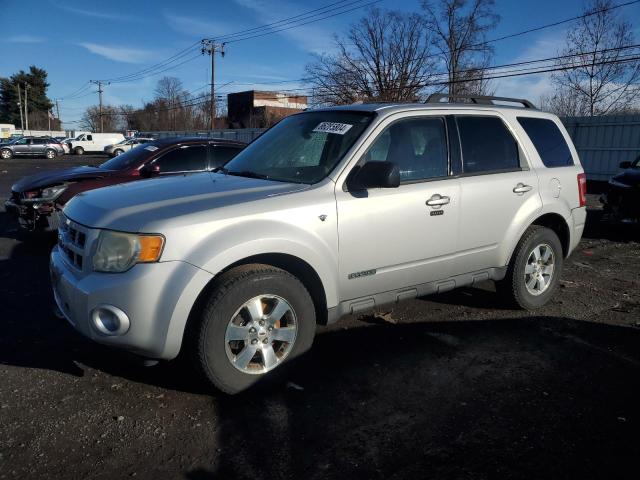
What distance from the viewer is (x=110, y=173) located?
24.8ft

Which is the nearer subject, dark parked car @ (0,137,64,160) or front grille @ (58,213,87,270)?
front grille @ (58,213,87,270)

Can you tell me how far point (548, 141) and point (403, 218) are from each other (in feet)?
7.43

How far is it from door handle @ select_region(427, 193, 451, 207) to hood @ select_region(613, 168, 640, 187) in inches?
253

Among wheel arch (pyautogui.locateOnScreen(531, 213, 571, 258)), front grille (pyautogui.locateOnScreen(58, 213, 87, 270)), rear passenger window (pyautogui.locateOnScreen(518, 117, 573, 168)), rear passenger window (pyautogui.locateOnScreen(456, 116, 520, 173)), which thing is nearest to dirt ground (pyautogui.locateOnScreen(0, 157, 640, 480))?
front grille (pyautogui.locateOnScreen(58, 213, 87, 270))

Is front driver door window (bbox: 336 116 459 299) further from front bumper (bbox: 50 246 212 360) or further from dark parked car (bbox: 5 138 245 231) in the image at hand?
dark parked car (bbox: 5 138 245 231)

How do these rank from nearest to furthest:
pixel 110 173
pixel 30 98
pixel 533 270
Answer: pixel 533 270, pixel 110 173, pixel 30 98

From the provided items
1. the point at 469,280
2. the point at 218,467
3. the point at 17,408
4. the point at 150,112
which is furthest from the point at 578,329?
the point at 150,112

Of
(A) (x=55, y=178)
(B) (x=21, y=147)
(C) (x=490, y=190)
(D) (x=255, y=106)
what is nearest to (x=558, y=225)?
(C) (x=490, y=190)

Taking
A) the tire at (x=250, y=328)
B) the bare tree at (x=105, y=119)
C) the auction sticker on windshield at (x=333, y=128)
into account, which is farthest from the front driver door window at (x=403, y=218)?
the bare tree at (x=105, y=119)

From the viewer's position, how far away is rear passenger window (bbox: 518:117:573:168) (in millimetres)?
4973

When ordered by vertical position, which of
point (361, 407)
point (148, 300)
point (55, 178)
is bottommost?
point (361, 407)

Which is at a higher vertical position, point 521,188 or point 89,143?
point 89,143

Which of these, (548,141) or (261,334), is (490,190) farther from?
(261,334)

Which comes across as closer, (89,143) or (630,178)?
(630,178)
